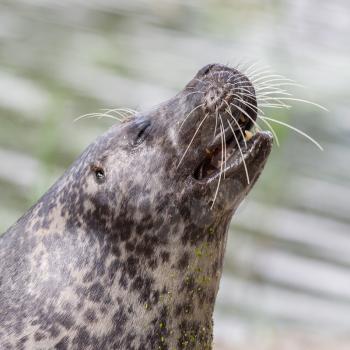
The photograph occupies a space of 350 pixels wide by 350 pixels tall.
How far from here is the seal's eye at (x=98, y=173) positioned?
13.6ft

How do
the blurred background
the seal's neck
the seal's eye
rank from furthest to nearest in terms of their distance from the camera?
the blurred background → the seal's eye → the seal's neck

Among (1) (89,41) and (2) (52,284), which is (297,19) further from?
(2) (52,284)

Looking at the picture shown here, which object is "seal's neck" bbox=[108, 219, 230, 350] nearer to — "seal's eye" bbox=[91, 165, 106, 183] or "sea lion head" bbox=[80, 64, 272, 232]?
"sea lion head" bbox=[80, 64, 272, 232]

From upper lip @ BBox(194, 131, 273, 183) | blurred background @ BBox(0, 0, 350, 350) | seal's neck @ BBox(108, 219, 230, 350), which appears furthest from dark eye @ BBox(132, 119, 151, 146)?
blurred background @ BBox(0, 0, 350, 350)

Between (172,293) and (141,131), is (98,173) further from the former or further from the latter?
(172,293)

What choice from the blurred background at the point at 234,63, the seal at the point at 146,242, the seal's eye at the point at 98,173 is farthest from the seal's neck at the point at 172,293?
the blurred background at the point at 234,63

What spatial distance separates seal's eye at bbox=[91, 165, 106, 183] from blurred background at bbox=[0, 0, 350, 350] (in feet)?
12.8

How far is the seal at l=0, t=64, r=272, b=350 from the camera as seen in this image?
395 cm

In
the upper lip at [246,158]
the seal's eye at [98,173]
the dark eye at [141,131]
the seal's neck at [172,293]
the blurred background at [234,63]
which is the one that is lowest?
the seal's neck at [172,293]

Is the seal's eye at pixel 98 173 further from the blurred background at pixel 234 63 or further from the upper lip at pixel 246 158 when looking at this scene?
the blurred background at pixel 234 63

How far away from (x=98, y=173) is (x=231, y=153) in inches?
20.2

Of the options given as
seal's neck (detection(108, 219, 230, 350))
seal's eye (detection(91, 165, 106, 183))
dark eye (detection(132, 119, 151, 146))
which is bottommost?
seal's neck (detection(108, 219, 230, 350))

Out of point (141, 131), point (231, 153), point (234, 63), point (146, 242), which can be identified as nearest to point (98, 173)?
point (141, 131)

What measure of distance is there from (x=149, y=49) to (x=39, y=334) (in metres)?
7.72
